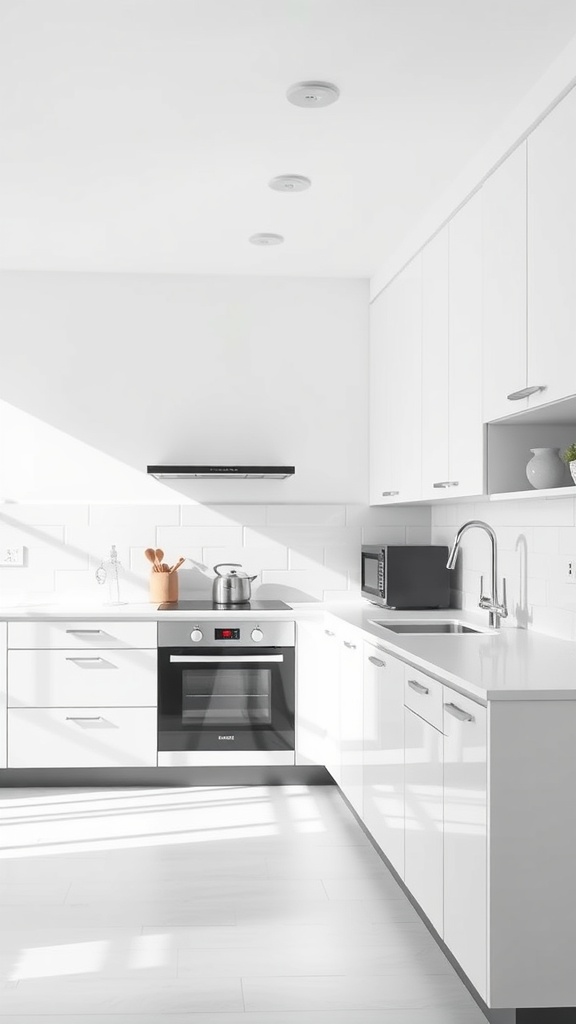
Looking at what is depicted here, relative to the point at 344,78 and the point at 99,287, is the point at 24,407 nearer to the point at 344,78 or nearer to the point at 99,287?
the point at 99,287

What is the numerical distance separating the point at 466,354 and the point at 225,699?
6.56 ft

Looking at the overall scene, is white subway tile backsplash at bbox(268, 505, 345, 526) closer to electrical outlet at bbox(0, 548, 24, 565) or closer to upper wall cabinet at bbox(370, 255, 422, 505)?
upper wall cabinet at bbox(370, 255, 422, 505)

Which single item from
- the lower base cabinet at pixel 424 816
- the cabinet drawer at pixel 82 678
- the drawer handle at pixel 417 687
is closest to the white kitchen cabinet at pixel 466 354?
the drawer handle at pixel 417 687

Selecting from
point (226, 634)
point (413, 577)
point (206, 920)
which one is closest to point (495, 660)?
point (206, 920)

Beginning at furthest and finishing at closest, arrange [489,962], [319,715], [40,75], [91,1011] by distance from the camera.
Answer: [319,715] → [40,75] → [91,1011] → [489,962]

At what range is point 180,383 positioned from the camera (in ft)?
16.1

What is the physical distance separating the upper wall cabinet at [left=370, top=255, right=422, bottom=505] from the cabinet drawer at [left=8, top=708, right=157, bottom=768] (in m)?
1.58

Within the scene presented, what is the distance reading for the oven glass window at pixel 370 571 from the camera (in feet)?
15.1

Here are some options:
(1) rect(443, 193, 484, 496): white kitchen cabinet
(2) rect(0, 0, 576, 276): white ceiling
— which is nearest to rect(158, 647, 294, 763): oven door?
(1) rect(443, 193, 484, 496): white kitchen cabinet

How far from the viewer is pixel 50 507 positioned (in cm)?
482

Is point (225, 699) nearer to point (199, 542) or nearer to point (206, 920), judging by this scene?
point (199, 542)

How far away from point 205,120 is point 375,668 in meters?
1.94

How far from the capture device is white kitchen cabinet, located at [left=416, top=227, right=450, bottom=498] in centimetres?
357

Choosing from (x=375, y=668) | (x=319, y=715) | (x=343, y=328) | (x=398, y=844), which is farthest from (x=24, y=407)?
(x=398, y=844)
